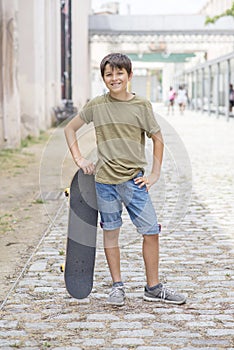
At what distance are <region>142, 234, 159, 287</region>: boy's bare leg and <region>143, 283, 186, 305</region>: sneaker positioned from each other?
0.05 m

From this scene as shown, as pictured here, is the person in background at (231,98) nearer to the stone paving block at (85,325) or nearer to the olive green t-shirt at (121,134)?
the olive green t-shirt at (121,134)

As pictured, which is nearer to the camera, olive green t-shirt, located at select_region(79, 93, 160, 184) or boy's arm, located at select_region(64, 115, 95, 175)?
olive green t-shirt, located at select_region(79, 93, 160, 184)

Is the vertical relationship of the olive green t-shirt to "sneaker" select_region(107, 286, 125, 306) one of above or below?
above

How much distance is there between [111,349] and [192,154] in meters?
12.2

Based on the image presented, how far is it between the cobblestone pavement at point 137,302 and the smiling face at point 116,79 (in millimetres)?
631

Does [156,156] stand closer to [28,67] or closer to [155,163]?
[155,163]

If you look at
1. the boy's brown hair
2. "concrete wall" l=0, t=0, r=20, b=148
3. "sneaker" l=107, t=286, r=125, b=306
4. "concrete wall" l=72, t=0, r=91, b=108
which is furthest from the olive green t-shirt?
"concrete wall" l=72, t=0, r=91, b=108

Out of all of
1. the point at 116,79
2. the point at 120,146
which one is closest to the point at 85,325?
the point at 120,146

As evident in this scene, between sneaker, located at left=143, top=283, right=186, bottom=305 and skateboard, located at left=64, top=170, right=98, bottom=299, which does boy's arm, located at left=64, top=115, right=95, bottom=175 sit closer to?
skateboard, located at left=64, top=170, right=98, bottom=299

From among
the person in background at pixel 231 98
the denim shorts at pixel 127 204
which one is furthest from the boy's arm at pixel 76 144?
the person in background at pixel 231 98

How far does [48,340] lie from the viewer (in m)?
4.23

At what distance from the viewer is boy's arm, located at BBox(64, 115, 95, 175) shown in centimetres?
483

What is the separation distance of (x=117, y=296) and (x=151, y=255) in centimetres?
36

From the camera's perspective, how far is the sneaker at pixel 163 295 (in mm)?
4957
